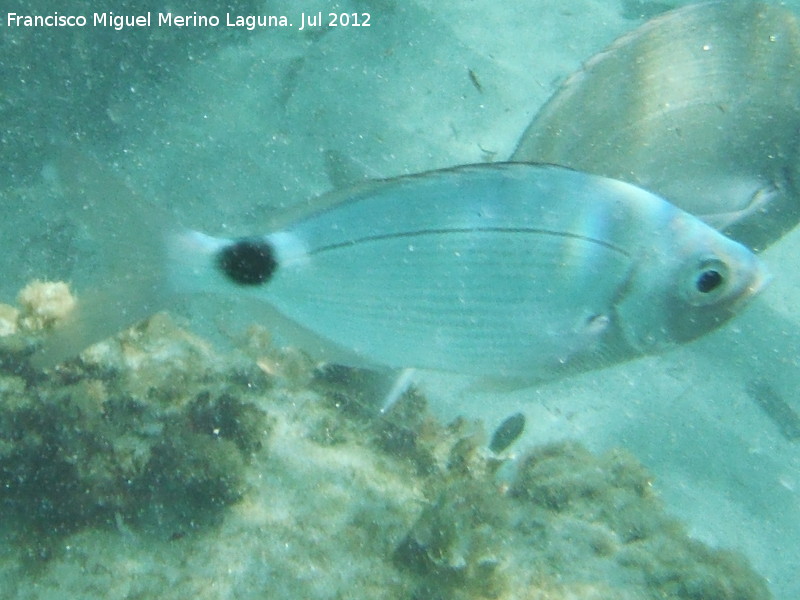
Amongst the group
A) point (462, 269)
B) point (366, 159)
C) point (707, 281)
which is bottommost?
point (366, 159)

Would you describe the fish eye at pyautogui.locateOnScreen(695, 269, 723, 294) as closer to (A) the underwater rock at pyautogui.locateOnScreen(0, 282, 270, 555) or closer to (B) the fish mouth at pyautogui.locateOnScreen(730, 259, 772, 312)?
(B) the fish mouth at pyautogui.locateOnScreen(730, 259, 772, 312)

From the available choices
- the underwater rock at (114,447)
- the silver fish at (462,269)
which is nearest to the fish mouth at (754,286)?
the silver fish at (462,269)

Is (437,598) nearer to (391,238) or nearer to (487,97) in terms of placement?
(391,238)

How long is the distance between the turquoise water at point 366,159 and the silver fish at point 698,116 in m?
1.69

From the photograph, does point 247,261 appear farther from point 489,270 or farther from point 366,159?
point 366,159

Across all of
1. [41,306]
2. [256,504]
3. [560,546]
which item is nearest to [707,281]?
[560,546]

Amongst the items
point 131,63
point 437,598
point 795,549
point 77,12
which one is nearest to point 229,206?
point 131,63

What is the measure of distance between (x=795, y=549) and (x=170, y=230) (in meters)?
5.78

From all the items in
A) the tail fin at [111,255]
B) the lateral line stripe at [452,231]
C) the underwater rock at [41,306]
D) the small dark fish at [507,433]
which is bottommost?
the small dark fish at [507,433]

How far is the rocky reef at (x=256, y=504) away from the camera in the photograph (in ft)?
7.81

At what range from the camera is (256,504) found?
103 inches

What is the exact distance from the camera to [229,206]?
6055mm

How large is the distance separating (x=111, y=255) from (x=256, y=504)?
144 centimetres

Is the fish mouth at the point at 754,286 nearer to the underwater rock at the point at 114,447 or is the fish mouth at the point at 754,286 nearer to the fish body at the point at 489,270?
the fish body at the point at 489,270
